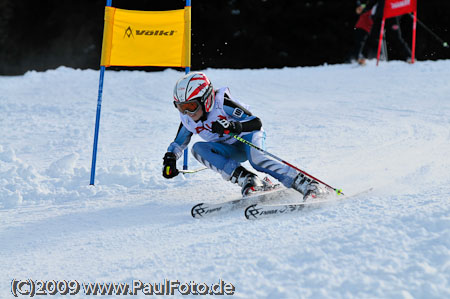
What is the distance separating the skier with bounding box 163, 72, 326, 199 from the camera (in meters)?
4.18

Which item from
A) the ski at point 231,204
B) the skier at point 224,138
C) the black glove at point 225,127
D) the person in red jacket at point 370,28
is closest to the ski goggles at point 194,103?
the skier at point 224,138

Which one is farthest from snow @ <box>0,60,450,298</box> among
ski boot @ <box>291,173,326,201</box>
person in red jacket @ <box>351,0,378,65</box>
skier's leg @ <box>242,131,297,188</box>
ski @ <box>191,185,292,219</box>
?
person in red jacket @ <box>351,0,378,65</box>

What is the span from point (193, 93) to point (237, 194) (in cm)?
108

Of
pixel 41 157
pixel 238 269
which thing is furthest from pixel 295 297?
pixel 41 157

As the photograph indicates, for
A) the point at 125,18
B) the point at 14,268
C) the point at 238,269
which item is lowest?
the point at 14,268

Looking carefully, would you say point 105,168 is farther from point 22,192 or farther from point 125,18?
point 125,18

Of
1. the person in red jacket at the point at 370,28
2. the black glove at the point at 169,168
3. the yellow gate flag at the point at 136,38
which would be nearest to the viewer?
the black glove at the point at 169,168

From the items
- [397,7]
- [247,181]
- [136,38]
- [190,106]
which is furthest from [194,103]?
[397,7]

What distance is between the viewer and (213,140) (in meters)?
4.59

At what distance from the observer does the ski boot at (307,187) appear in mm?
4055

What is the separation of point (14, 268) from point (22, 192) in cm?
180

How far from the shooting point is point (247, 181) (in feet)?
14.1

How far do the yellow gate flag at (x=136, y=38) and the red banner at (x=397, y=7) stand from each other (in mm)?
7761

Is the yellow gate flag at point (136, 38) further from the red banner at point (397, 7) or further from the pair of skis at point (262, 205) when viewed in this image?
the red banner at point (397, 7)
